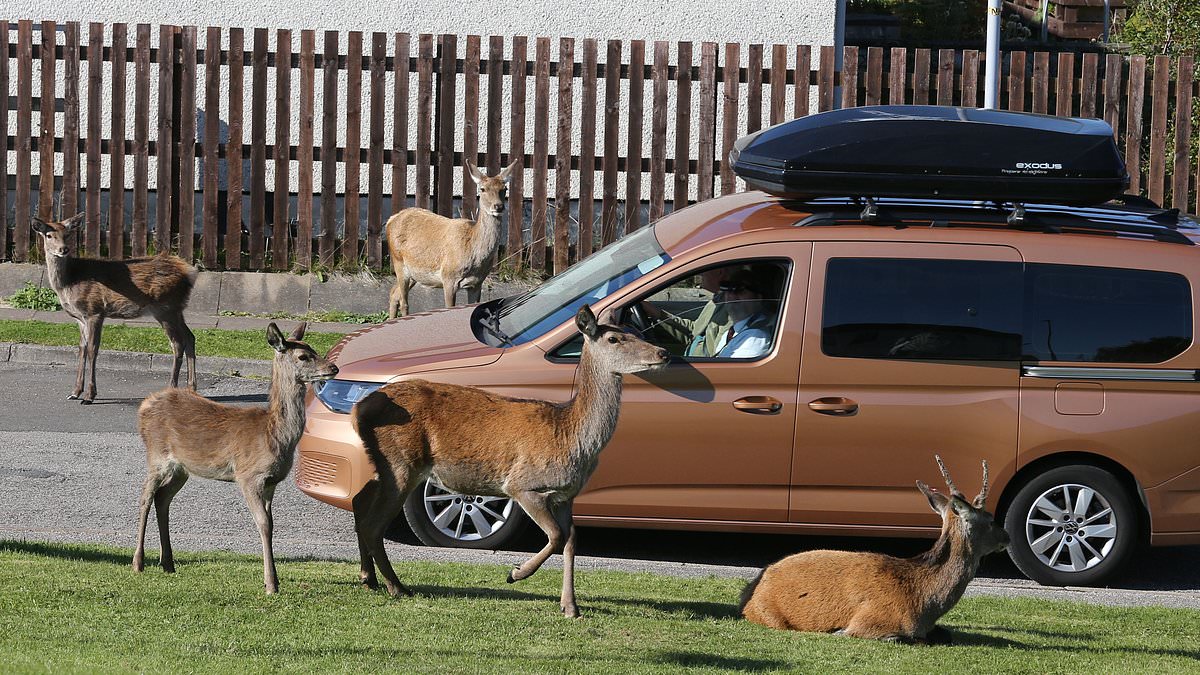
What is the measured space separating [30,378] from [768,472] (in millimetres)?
7652

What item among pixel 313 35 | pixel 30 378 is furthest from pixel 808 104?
pixel 30 378

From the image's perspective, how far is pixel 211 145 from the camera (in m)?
16.5

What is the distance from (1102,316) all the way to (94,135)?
1166 centimetres

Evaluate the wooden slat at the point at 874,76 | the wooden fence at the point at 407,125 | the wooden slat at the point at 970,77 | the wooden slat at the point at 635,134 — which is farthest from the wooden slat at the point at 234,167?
the wooden slat at the point at 970,77

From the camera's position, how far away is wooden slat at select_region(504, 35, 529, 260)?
16.5m

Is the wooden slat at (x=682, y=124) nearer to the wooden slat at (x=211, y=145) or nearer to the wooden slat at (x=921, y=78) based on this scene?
the wooden slat at (x=921, y=78)

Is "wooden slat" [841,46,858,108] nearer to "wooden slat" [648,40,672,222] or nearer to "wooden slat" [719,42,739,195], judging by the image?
"wooden slat" [648,40,672,222]

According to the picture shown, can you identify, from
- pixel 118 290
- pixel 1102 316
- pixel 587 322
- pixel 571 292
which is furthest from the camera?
pixel 118 290

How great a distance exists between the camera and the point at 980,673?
621cm

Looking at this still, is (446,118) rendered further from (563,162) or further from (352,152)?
(563,162)

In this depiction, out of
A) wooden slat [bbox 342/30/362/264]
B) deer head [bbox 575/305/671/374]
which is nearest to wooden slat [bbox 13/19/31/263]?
wooden slat [bbox 342/30/362/264]

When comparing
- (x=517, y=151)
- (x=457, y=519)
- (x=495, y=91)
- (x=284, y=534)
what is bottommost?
(x=284, y=534)

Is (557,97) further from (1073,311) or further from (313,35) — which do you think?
(1073,311)

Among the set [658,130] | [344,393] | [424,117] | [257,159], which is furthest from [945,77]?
[344,393]
